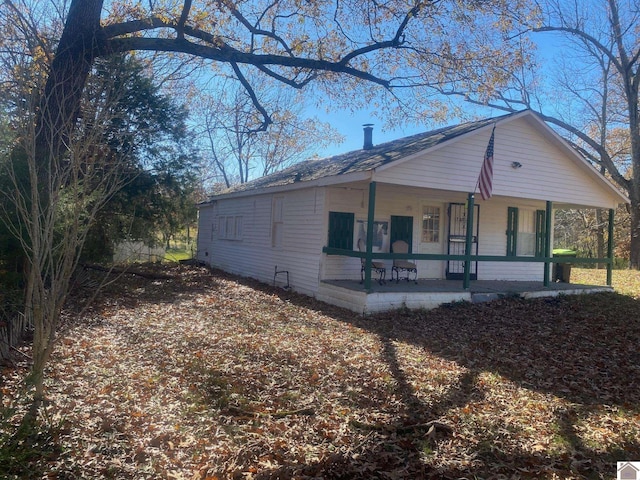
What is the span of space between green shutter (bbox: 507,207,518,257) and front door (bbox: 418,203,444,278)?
8.27 ft

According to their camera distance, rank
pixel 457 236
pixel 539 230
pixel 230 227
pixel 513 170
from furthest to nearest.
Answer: pixel 230 227 → pixel 539 230 → pixel 457 236 → pixel 513 170

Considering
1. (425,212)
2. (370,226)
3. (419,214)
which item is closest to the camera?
(370,226)

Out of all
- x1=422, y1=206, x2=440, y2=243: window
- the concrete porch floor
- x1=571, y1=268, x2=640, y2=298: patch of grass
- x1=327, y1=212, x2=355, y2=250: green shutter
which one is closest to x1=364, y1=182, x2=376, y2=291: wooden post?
the concrete porch floor

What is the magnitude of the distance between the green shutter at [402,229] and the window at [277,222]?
329cm

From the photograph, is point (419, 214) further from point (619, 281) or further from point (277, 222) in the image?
point (619, 281)

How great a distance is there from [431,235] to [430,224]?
0.32 m

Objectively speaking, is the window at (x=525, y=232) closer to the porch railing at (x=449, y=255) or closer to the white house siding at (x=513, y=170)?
the porch railing at (x=449, y=255)

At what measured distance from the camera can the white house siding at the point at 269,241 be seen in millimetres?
12148

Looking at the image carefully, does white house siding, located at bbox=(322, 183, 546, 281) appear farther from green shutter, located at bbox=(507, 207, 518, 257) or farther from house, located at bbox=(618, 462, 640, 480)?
house, located at bbox=(618, 462, 640, 480)

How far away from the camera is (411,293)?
33.7ft

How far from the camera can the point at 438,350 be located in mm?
7316

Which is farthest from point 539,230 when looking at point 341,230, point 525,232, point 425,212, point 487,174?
point 341,230

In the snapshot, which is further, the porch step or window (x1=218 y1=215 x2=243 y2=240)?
window (x1=218 y1=215 x2=243 y2=240)

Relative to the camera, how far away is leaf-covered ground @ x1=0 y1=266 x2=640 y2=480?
3.73 m
